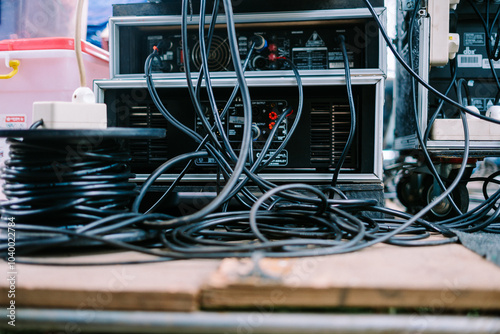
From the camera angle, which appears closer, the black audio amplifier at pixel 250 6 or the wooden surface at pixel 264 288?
the wooden surface at pixel 264 288

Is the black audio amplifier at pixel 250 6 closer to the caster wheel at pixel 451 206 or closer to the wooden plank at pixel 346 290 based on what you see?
the caster wheel at pixel 451 206

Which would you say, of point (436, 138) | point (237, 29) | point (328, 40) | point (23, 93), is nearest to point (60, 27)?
point (23, 93)

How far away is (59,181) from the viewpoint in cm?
50

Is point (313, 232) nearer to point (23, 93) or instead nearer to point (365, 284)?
point (365, 284)

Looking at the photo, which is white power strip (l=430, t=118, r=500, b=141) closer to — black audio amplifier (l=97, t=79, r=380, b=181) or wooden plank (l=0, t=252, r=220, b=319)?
black audio amplifier (l=97, t=79, r=380, b=181)

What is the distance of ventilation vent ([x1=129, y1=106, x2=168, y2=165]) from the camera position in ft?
2.62

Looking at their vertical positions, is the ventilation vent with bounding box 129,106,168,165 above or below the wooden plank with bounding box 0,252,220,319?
above

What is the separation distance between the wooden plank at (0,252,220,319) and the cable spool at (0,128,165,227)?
0.35ft

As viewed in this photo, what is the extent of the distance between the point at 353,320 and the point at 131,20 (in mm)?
767

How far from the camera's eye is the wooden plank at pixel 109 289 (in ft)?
1.12

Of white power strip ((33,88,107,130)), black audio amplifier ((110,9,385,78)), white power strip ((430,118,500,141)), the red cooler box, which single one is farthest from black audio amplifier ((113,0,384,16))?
white power strip ((33,88,107,130))

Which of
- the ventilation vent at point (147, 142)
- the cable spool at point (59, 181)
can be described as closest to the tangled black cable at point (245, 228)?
the cable spool at point (59, 181)

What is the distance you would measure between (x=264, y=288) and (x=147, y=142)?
0.53 meters

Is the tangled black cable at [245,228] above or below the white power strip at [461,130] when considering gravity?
below
